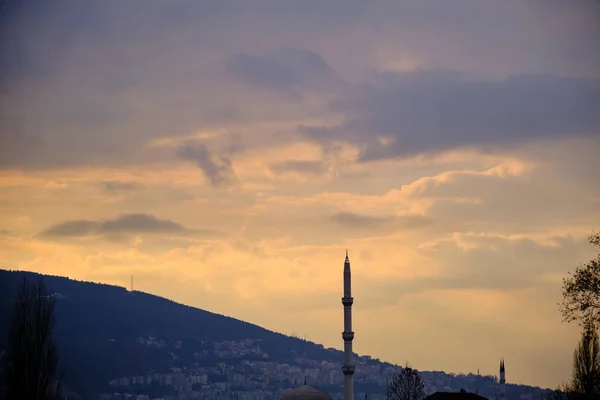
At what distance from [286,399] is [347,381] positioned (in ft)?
29.8

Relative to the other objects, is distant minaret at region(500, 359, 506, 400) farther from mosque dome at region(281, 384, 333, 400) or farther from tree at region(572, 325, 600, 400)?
tree at region(572, 325, 600, 400)

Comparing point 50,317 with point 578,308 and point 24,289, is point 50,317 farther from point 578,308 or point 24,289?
point 578,308

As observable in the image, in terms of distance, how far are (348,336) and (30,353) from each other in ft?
216

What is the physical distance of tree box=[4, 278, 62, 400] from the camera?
99.8m

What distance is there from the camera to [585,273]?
67188 millimetres

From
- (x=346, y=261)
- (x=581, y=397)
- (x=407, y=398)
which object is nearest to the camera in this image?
(x=581, y=397)

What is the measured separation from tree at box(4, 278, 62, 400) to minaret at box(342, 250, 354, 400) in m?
59.8

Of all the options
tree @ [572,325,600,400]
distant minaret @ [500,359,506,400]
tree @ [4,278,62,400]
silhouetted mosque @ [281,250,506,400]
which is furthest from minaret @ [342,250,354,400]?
tree @ [4,278,62,400]

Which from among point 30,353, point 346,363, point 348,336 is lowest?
point 30,353

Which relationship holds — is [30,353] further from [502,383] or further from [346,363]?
[502,383]

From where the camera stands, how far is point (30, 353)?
101375 mm

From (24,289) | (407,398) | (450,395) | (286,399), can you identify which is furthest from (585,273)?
(286,399)

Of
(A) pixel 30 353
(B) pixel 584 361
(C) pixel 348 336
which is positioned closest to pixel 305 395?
(C) pixel 348 336

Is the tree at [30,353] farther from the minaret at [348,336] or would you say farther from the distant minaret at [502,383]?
the distant minaret at [502,383]
